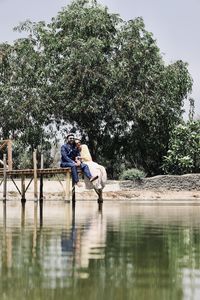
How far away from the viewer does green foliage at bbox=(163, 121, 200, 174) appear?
4050 centimetres

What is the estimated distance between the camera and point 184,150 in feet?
134

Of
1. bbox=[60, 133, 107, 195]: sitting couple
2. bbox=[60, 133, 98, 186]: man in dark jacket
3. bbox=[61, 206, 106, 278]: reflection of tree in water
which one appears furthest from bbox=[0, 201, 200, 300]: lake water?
bbox=[60, 133, 98, 186]: man in dark jacket

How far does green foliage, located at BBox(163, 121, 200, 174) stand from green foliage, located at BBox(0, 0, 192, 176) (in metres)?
1.56

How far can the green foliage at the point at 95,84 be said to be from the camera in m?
40.5

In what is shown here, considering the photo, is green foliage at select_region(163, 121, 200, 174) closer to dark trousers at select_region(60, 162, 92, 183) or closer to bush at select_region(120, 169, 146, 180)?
bush at select_region(120, 169, 146, 180)

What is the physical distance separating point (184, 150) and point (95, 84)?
19.8 ft

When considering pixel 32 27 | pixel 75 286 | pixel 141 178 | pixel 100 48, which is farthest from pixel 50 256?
pixel 32 27

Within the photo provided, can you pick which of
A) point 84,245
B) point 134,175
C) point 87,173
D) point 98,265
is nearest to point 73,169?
point 87,173

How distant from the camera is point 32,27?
43312 millimetres

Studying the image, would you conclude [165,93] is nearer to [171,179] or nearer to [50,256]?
[171,179]

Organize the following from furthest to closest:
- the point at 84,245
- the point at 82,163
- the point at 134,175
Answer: the point at 134,175 < the point at 82,163 < the point at 84,245

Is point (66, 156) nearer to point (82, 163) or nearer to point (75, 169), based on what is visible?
point (75, 169)

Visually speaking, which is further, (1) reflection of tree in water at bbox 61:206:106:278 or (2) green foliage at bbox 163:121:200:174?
(2) green foliage at bbox 163:121:200:174

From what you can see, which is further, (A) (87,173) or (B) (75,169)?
(B) (75,169)
